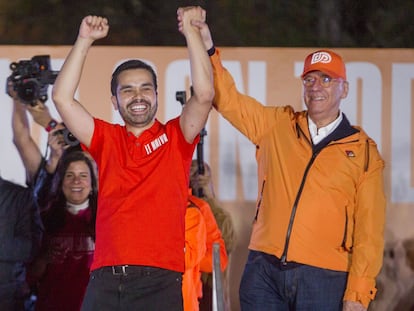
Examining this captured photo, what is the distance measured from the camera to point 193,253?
16.0 feet

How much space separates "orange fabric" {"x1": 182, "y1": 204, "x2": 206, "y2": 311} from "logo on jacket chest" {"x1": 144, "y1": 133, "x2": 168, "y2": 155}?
0.76 metres

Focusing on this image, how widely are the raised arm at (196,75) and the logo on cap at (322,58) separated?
86 centimetres

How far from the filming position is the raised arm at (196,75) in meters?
4.20

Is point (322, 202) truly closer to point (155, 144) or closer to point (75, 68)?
point (155, 144)

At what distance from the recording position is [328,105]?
4.84 m

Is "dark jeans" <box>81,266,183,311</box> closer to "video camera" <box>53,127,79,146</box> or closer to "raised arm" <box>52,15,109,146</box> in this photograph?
"raised arm" <box>52,15,109,146</box>

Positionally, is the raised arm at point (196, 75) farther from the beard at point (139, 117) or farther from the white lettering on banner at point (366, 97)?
the white lettering on banner at point (366, 97)

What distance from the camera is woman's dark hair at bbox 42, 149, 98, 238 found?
597cm

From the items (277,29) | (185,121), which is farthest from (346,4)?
(185,121)

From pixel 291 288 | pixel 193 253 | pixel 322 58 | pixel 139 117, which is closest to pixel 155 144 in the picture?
pixel 139 117

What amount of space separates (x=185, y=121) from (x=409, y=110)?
219cm

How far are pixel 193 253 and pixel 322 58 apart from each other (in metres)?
1.21

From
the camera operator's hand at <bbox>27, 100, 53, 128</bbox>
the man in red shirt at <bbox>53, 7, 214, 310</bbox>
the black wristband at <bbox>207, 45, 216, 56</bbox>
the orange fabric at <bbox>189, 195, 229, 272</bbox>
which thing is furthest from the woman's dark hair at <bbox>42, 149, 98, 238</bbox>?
the man in red shirt at <bbox>53, 7, 214, 310</bbox>

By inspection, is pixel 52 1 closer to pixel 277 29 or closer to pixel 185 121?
pixel 277 29
